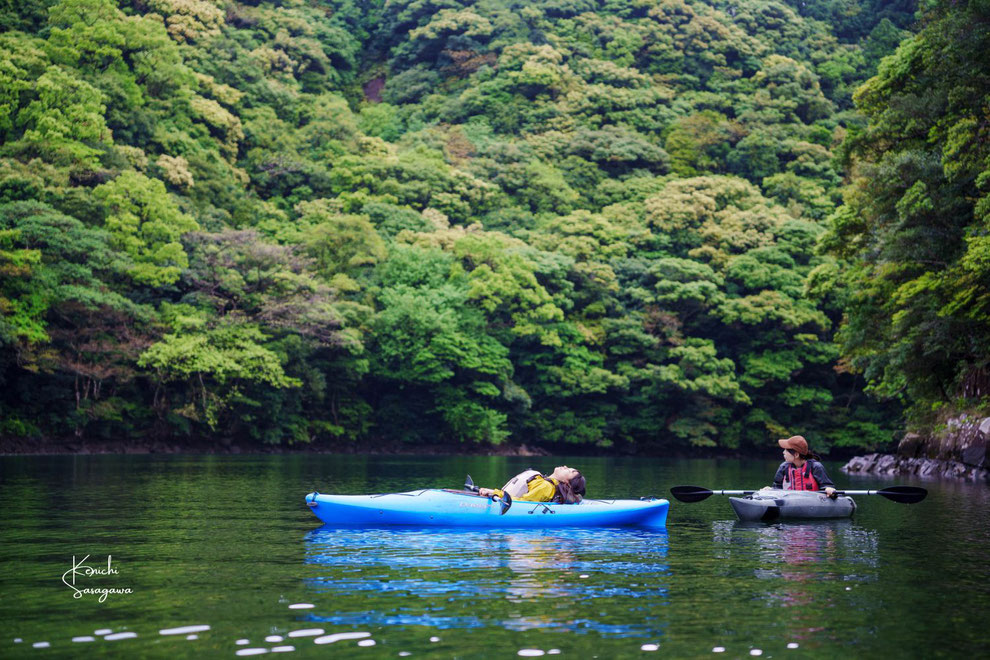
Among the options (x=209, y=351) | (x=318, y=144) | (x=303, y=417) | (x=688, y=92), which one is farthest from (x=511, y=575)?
(x=688, y=92)

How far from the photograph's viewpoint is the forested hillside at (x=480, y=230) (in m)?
26.2

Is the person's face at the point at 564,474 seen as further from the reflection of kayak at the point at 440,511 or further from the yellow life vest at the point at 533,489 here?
the reflection of kayak at the point at 440,511

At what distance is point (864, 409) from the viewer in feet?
148

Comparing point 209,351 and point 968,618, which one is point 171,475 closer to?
point 209,351

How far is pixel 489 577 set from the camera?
884cm

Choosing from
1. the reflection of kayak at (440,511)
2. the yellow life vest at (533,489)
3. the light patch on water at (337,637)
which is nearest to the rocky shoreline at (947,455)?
the yellow life vest at (533,489)

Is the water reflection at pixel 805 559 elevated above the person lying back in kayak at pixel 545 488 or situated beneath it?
situated beneath

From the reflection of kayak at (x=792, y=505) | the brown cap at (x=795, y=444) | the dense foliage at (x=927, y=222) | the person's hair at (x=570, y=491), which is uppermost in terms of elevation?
the dense foliage at (x=927, y=222)

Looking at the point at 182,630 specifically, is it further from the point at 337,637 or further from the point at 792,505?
the point at 792,505

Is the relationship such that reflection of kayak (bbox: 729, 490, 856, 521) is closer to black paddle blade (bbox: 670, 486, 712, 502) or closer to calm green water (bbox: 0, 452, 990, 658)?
calm green water (bbox: 0, 452, 990, 658)

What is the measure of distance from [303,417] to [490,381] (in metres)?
8.73

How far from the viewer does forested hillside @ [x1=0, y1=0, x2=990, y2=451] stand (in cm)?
2617

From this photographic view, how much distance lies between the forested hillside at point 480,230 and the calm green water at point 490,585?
32.6 ft

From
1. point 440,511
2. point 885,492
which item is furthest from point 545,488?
point 885,492
